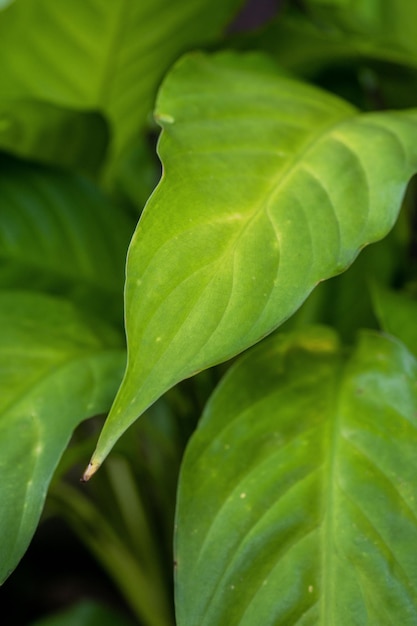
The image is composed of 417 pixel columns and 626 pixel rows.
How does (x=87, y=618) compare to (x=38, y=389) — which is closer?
(x=38, y=389)

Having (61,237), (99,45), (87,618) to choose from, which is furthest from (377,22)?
(87,618)

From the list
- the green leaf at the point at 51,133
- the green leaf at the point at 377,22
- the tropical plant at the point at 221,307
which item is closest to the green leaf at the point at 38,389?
the tropical plant at the point at 221,307

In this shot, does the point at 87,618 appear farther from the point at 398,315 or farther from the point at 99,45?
the point at 99,45

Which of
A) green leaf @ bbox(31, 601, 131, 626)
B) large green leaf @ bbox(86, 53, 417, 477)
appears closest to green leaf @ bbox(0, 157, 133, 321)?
large green leaf @ bbox(86, 53, 417, 477)

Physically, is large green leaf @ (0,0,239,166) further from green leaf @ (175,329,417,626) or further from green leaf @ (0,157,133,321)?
green leaf @ (175,329,417,626)

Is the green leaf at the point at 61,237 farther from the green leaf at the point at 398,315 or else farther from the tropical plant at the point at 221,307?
the green leaf at the point at 398,315

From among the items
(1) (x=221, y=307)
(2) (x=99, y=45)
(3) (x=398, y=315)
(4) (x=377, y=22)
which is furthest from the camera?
(4) (x=377, y=22)

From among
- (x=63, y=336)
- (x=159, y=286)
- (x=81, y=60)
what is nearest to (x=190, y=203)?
(x=159, y=286)
